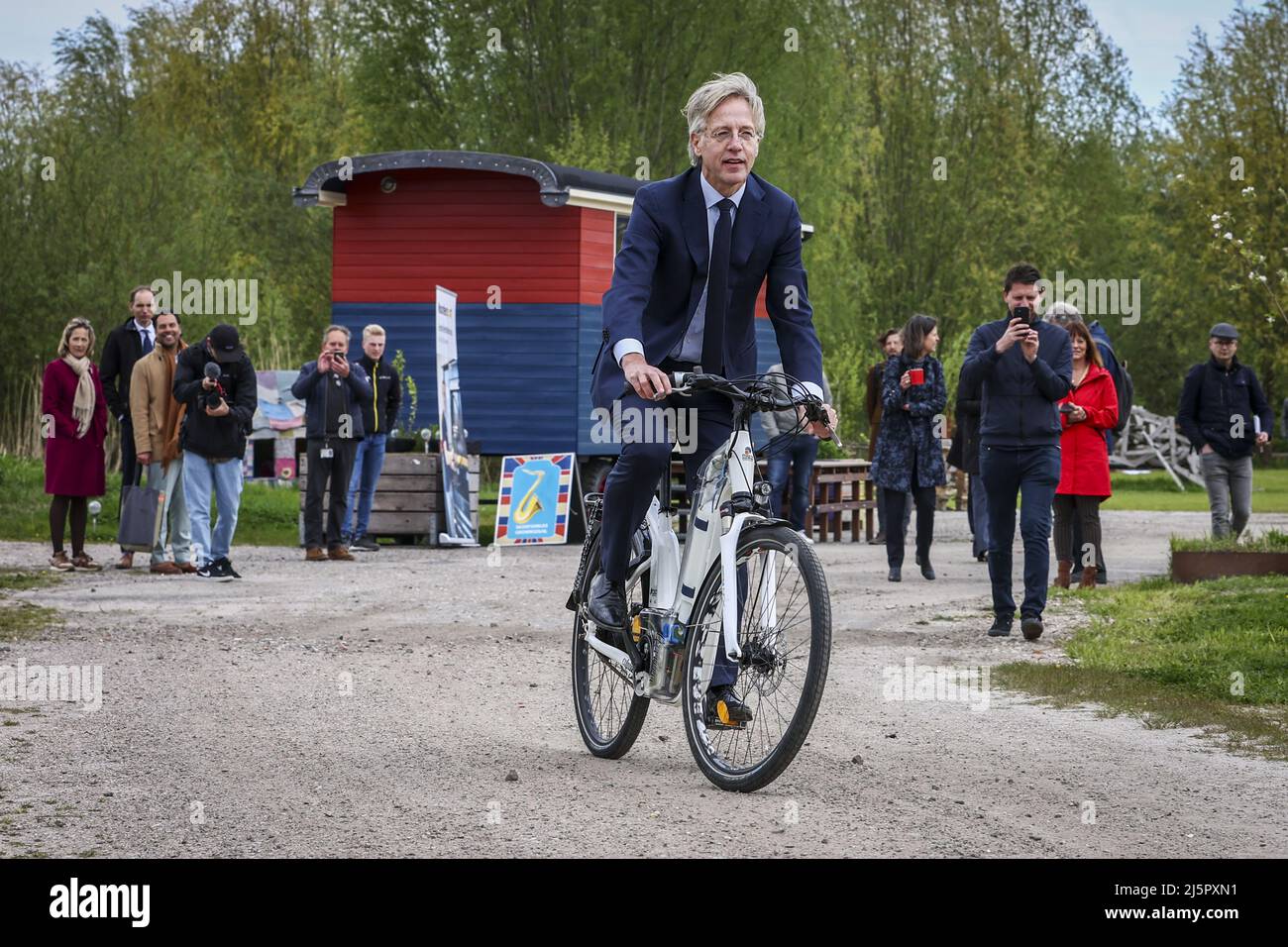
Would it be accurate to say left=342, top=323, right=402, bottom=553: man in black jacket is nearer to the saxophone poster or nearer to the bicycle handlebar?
the saxophone poster

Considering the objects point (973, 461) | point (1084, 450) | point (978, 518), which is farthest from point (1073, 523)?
point (978, 518)

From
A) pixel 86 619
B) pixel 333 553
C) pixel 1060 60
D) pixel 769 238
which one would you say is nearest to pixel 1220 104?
pixel 1060 60

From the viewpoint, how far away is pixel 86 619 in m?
11.9

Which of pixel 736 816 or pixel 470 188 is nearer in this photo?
pixel 736 816

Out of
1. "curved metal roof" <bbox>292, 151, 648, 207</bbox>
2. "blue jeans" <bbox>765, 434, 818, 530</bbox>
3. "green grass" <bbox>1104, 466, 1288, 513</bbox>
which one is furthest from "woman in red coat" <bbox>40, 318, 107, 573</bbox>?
"green grass" <bbox>1104, 466, 1288, 513</bbox>

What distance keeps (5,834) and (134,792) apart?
731 millimetres

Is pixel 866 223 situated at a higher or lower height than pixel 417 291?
higher

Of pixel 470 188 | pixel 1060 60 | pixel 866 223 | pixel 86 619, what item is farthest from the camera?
pixel 1060 60

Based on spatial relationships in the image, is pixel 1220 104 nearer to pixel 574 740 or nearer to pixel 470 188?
pixel 470 188

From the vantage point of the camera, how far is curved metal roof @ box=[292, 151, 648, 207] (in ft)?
68.5

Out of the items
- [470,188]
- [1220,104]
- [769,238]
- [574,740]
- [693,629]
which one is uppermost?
[1220,104]

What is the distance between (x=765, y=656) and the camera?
6.17 metres

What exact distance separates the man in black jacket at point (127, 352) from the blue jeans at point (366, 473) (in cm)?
274
